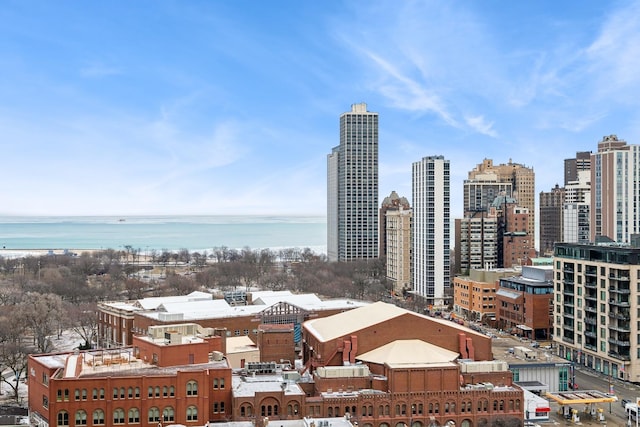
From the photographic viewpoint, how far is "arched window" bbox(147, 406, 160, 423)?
40.0 m

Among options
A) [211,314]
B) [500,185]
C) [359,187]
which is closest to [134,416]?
[211,314]

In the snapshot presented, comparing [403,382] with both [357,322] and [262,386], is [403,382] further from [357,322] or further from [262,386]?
[357,322]

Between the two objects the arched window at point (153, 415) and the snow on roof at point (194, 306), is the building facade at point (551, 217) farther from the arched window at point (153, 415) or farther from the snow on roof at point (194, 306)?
the arched window at point (153, 415)

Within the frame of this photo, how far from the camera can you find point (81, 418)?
39.4 meters

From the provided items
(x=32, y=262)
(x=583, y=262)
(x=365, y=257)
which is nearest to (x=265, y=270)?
(x=365, y=257)

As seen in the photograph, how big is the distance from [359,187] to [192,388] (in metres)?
113

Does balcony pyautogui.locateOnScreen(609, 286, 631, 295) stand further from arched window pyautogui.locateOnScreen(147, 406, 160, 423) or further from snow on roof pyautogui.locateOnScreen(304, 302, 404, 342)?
arched window pyautogui.locateOnScreen(147, 406, 160, 423)

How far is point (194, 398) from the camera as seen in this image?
40.7m

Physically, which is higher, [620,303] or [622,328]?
[620,303]

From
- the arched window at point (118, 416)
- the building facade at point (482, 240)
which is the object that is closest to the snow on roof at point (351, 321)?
the arched window at point (118, 416)

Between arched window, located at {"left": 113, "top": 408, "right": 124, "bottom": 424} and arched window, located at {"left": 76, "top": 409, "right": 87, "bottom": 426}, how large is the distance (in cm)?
167

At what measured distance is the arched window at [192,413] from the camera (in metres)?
40.6

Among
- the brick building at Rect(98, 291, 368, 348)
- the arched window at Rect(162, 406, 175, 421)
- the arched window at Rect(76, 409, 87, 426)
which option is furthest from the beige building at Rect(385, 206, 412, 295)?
the arched window at Rect(76, 409, 87, 426)

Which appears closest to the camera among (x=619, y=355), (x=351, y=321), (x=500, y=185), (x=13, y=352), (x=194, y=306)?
(x=351, y=321)
